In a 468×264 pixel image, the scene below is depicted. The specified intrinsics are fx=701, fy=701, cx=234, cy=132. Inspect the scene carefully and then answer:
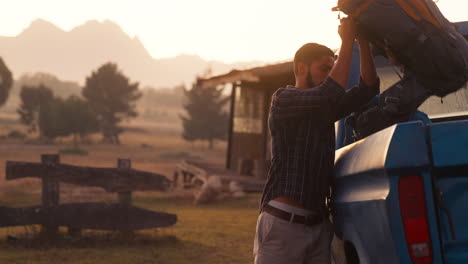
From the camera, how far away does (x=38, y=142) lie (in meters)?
67.5

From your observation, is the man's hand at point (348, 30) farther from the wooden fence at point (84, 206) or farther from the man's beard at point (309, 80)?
the wooden fence at point (84, 206)

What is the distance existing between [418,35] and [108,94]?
7435 cm

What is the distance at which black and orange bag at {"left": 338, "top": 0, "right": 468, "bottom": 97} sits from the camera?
3.56 m

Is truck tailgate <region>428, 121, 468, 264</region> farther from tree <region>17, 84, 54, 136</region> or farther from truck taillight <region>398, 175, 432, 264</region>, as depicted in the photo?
tree <region>17, 84, 54, 136</region>

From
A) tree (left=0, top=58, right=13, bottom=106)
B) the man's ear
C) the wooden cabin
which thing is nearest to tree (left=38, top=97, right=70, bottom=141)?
A: tree (left=0, top=58, right=13, bottom=106)

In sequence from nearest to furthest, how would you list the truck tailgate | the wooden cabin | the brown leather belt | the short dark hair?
the truck tailgate → the brown leather belt → the short dark hair → the wooden cabin

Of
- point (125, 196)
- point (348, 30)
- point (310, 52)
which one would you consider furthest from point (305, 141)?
point (125, 196)

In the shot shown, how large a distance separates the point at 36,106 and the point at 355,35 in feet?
277

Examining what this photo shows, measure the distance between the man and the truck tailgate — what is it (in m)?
0.91

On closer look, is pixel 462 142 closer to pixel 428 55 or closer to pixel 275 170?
pixel 428 55

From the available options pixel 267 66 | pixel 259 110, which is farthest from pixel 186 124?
pixel 267 66

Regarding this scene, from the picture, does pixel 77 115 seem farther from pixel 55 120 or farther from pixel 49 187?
pixel 49 187

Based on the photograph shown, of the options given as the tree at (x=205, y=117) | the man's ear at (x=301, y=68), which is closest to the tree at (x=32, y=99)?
the tree at (x=205, y=117)

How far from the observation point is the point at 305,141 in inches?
146
